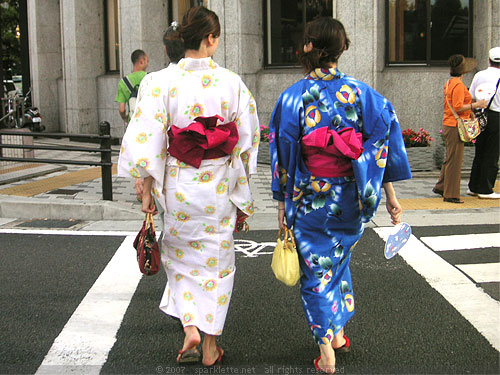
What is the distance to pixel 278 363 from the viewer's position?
407cm

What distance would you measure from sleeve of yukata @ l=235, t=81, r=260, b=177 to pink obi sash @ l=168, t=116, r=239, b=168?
14cm

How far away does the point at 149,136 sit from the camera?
3.90 m

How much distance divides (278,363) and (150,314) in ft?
4.16

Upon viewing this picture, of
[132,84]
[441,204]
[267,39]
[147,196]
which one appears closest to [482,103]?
[441,204]

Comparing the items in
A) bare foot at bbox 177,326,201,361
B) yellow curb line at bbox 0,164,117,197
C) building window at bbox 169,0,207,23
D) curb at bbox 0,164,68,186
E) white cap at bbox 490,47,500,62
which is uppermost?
building window at bbox 169,0,207,23

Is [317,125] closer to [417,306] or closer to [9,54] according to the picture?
[417,306]

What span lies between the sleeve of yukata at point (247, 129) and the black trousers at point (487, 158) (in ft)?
18.4

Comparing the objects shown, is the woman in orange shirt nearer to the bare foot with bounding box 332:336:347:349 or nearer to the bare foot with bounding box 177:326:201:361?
the bare foot with bounding box 332:336:347:349

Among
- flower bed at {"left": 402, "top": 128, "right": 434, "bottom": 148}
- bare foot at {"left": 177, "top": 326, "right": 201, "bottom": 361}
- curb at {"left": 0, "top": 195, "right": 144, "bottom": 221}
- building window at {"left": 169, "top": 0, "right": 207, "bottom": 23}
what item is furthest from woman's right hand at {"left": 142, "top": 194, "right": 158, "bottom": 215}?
building window at {"left": 169, "top": 0, "right": 207, "bottom": 23}

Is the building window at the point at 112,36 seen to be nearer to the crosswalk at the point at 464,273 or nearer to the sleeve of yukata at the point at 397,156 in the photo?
the crosswalk at the point at 464,273

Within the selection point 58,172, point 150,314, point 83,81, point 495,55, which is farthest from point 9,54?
point 150,314

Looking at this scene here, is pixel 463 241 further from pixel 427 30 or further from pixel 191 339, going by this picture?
pixel 427 30

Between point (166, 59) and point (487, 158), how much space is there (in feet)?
27.6

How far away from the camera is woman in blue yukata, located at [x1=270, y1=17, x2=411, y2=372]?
3.73m
